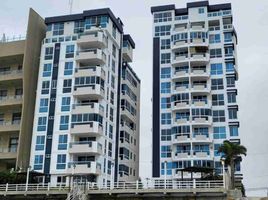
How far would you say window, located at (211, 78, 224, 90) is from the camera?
7031 cm

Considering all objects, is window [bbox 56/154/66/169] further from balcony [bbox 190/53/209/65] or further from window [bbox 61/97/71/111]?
balcony [bbox 190/53/209/65]

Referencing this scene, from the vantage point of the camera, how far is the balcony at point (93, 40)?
6694 cm

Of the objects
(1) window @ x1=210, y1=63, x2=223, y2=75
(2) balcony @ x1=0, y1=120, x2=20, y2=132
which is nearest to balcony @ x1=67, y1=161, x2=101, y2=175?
(2) balcony @ x1=0, y1=120, x2=20, y2=132

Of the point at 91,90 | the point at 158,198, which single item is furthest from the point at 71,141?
the point at 158,198

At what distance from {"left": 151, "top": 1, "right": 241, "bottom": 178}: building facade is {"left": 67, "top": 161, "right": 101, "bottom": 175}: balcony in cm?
1186

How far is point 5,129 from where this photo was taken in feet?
218

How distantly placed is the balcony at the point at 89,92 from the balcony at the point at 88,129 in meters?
4.52

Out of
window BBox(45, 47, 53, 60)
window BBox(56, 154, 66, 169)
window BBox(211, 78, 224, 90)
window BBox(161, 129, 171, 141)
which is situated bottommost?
window BBox(56, 154, 66, 169)

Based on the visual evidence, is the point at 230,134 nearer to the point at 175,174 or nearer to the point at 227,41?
the point at 175,174

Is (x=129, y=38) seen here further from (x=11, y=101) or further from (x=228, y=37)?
(x=11, y=101)

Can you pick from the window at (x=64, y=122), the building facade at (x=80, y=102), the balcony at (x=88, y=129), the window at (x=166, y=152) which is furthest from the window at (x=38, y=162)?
the window at (x=166, y=152)

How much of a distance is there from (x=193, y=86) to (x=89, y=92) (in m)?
17.4

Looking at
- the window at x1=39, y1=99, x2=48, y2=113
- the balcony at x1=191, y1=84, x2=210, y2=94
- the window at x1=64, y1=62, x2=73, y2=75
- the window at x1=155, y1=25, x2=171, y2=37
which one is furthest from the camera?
the window at x1=155, y1=25, x2=171, y2=37

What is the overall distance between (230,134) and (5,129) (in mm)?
34966
